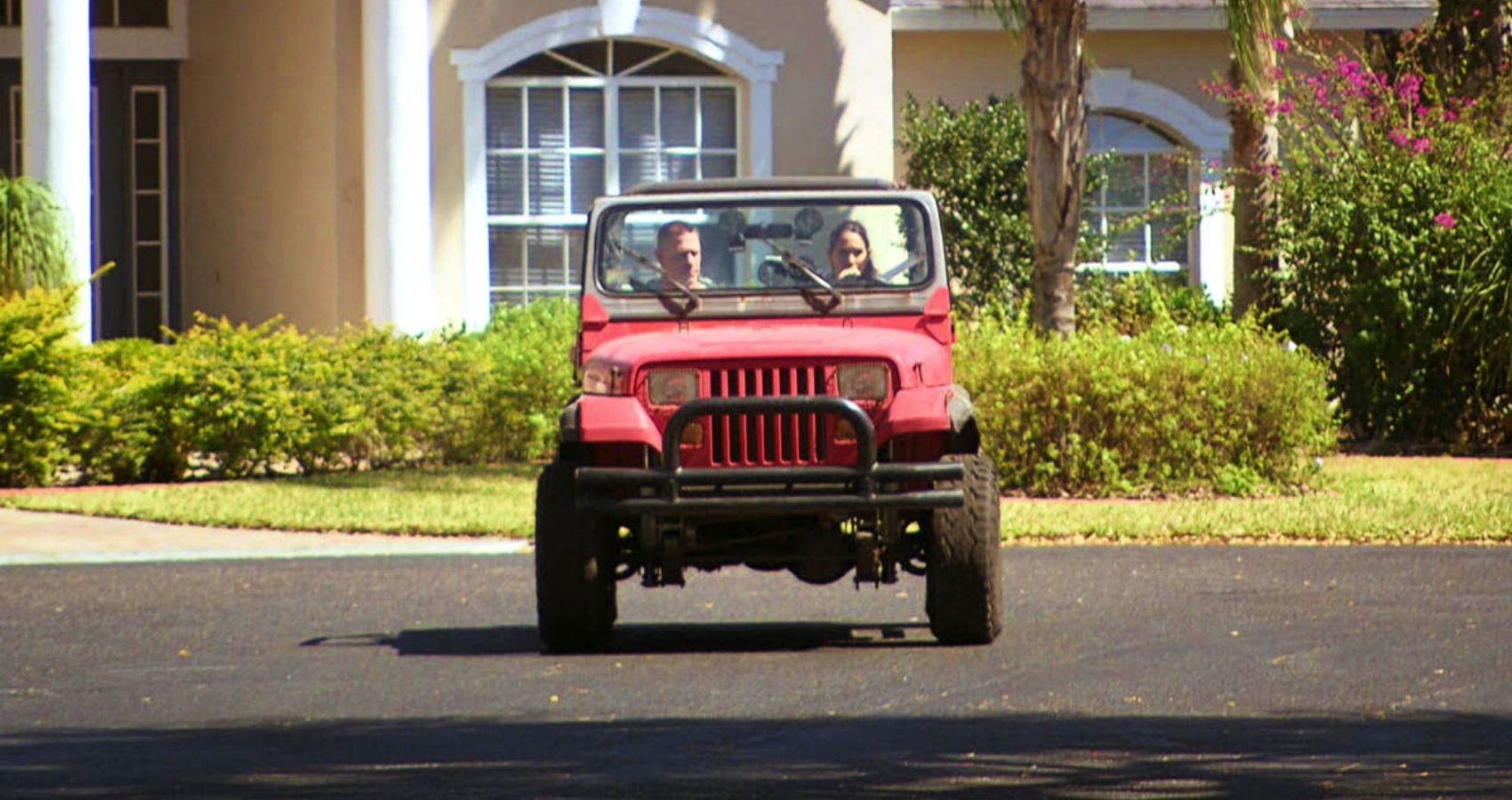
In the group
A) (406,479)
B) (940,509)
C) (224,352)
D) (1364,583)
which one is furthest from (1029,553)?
(224,352)

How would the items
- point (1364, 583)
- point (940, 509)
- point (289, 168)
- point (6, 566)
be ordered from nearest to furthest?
point (940, 509)
point (1364, 583)
point (6, 566)
point (289, 168)

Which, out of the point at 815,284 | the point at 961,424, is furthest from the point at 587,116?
the point at 961,424

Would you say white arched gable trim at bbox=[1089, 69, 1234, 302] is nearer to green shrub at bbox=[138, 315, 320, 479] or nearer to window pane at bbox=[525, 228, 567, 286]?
window pane at bbox=[525, 228, 567, 286]

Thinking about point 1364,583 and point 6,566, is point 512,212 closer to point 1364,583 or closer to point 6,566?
point 6,566

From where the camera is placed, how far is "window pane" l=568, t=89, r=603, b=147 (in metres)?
20.3

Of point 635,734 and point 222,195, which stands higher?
point 222,195

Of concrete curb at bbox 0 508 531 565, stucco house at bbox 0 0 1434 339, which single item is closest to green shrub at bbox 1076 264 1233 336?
stucco house at bbox 0 0 1434 339

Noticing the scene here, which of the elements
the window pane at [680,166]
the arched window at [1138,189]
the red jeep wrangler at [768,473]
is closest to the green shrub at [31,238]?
the window pane at [680,166]

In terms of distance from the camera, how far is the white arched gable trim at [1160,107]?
22.4 meters

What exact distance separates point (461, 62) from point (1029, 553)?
839 centimetres

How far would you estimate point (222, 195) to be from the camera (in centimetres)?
2083

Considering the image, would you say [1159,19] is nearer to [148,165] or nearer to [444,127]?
→ [444,127]

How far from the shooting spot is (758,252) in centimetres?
1027

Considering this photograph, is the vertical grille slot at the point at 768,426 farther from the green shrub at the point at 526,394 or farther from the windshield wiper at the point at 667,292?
the green shrub at the point at 526,394
